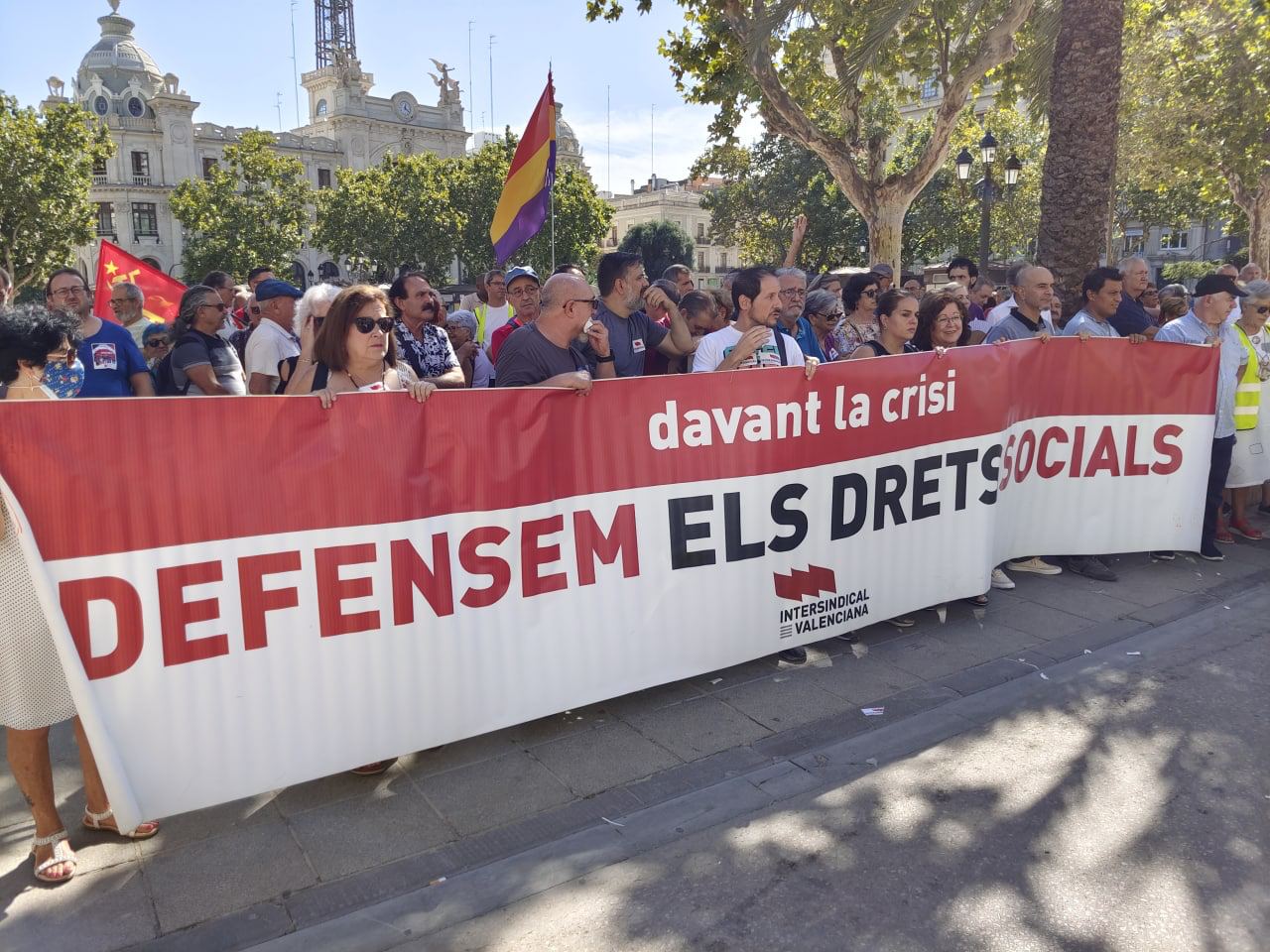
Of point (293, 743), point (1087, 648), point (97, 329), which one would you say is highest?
point (97, 329)

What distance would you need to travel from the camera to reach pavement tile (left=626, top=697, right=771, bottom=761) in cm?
407

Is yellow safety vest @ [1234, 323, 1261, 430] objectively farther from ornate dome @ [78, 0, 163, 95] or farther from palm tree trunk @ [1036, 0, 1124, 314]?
ornate dome @ [78, 0, 163, 95]

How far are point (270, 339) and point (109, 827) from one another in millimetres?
3597

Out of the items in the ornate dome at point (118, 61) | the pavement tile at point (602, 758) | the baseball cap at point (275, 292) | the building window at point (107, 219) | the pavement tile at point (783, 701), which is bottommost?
the pavement tile at point (783, 701)

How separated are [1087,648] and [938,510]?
3.62 feet

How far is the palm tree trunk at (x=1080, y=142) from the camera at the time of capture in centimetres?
792

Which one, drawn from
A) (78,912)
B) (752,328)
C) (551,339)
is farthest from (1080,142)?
(78,912)

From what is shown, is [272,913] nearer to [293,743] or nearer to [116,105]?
[293,743]

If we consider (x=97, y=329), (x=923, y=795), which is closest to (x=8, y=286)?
(x=97, y=329)

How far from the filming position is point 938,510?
17.7ft

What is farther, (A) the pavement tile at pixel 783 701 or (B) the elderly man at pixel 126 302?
(B) the elderly man at pixel 126 302

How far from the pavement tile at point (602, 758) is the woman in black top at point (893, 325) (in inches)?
101

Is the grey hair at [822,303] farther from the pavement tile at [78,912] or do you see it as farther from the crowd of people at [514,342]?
the pavement tile at [78,912]

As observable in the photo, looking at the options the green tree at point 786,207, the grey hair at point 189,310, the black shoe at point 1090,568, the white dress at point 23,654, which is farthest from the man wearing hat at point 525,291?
the green tree at point 786,207
